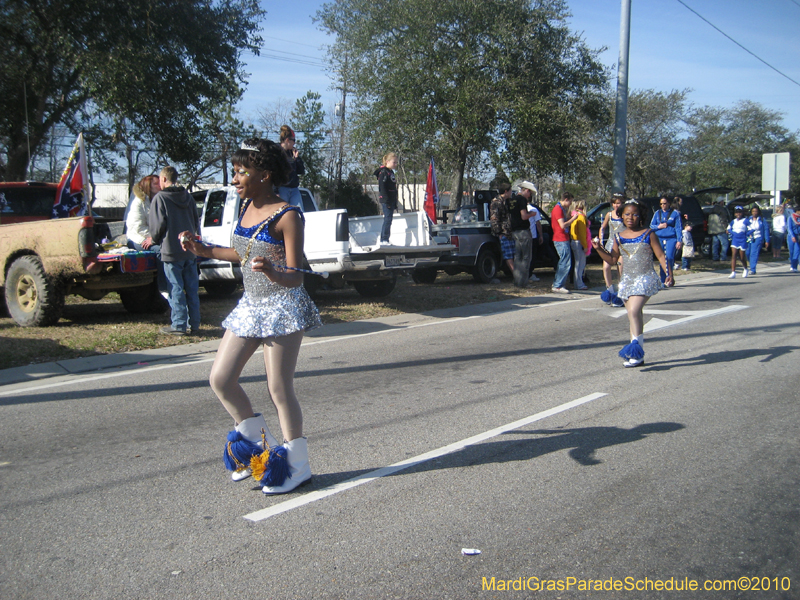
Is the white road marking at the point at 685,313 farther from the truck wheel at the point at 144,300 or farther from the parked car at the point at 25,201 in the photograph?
the parked car at the point at 25,201

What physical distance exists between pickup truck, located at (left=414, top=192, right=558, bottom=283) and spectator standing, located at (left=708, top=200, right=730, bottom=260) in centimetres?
758

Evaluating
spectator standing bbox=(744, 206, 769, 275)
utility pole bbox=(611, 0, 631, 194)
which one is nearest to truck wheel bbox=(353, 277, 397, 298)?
utility pole bbox=(611, 0, 631, 194)

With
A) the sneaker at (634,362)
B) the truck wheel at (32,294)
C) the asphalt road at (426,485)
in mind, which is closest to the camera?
the asphalt road at (426,485)

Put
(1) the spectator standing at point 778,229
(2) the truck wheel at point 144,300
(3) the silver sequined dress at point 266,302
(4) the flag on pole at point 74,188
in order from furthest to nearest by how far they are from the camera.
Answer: (1) the spectator standing at point 778,229 < (4) the flag on pole at point 74,188 < (2) the truck wheel at point 144,300 < (3) the silver sequined dress at point 266,302

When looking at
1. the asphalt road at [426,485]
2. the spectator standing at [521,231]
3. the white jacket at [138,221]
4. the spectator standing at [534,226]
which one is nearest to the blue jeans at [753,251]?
the spectator standing at [534,226]

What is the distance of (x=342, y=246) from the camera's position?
11.0 m

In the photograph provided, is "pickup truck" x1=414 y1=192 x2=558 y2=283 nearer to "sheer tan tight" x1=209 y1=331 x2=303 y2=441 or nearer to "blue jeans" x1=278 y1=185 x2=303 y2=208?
"blue jeans" x1=278 y1=185 x2=303 y2=208

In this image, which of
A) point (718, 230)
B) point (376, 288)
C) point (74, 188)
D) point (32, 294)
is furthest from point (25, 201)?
point (718, 230)

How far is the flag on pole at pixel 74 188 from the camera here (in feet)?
37.5

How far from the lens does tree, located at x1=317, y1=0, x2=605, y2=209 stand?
21.6 meters

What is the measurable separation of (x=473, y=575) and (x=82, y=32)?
58.8 feet

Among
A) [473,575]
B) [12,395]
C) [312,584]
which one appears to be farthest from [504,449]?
[12,395]

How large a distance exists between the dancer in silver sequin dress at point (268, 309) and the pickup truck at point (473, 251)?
10.6 meters

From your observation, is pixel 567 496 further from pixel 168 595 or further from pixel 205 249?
pixel 205 249
